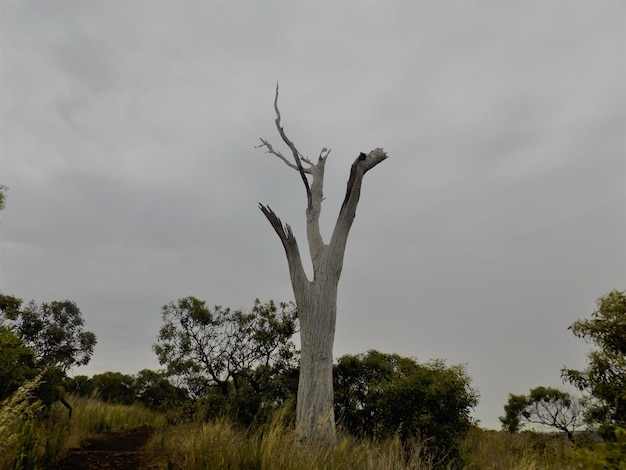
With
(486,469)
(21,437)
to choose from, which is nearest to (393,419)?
(486,469)

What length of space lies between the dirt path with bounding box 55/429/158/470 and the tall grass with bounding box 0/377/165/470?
0.21 m

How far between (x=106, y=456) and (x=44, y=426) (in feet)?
4.33

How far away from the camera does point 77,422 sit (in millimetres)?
10414

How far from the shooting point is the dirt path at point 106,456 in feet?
22.1

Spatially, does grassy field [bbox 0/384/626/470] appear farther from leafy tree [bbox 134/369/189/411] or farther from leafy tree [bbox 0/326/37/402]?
leafy tree [bbox 134/369/189/411]

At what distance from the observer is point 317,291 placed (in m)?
8.93

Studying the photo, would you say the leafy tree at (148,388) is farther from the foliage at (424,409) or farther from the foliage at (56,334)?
the foliage at (424,409)

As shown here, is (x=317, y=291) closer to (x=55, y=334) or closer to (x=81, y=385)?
(x=55, y=334)

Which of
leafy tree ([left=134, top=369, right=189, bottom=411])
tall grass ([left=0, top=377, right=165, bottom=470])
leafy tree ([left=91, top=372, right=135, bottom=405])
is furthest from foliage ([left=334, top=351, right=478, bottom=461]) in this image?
leafy tree ([left=91, top=372, right=135, bottom=405])

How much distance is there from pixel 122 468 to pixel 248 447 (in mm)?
3134

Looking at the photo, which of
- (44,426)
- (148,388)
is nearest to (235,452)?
(44,426)

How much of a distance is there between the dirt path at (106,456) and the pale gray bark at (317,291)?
2.84 metres

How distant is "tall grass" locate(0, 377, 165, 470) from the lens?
443 centimetres

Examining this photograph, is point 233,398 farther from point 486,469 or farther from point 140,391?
point 140,391
